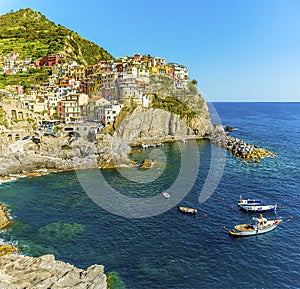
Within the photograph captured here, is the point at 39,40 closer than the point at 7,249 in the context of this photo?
No

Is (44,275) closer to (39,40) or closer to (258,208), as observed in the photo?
(258,208)

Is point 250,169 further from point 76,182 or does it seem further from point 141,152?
point 76,182

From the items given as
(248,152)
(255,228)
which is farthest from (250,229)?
(248,152)

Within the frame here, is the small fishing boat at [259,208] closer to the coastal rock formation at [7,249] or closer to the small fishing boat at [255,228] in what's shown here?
the small fishing boat at [255,228]

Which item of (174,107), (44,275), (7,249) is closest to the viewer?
(44,275)

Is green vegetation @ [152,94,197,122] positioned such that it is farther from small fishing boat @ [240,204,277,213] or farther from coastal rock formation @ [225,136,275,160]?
small fishing boat @ [240,204,277,213]

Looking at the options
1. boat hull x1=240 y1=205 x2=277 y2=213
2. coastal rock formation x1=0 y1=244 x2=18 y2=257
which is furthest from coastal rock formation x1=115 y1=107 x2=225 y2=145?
coastal rock formation x1=0 y1=244 x2=18 y2=257

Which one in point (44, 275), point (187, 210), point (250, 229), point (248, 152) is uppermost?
point (248, 152)

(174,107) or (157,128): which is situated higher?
(174,107)
